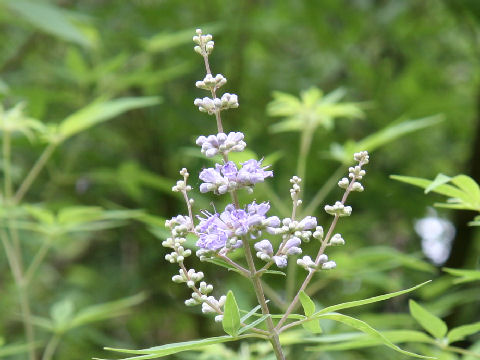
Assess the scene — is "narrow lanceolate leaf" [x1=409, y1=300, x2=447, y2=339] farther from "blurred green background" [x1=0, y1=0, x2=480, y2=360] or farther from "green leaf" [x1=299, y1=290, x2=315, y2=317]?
"blurred green background" [x1=0, y1=0, x2=480, y2=360]

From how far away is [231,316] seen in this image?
924mm

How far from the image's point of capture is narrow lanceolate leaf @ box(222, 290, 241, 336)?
0.91 m

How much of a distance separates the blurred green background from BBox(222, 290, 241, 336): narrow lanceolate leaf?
1.97 metres

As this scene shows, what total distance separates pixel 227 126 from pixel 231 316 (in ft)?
7.78

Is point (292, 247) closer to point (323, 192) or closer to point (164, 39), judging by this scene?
point (323, 192)

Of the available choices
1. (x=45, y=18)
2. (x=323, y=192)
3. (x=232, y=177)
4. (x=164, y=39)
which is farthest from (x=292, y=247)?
(x=164, y=39)

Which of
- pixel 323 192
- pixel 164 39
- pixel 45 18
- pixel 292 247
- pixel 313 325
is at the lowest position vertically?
pixel 313 325

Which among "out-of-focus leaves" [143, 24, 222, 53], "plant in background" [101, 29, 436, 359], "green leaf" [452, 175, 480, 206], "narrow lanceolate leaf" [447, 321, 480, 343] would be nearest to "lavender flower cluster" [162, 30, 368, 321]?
"plant in background" [101, 29, 436, 359]

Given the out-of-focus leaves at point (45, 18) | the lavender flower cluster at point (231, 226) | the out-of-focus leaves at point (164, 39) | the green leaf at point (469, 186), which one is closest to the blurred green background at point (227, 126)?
the out-of-focus leaves at point (164, 39)

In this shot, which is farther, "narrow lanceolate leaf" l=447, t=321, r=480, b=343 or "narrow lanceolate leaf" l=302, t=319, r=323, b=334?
"narrow lanceolate leaf" l=447, t=321, r=480, b=343

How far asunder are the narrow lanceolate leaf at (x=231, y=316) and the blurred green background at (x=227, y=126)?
1.97m

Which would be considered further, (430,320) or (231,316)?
(430,320)

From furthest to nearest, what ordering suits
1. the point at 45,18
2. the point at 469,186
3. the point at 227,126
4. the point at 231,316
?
the point at 227,126 → the point at 45,18 → the point at 469,186 → the point at 231,316

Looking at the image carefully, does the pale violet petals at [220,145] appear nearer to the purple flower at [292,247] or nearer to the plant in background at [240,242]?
the plant in background at [240,242]
